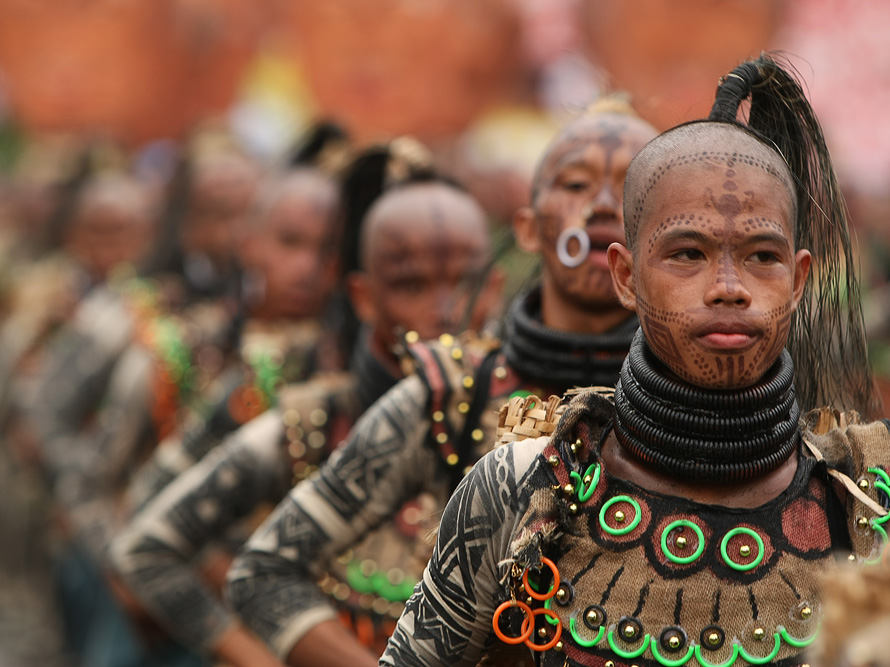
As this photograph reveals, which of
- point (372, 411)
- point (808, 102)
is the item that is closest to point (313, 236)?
point (372, 411)

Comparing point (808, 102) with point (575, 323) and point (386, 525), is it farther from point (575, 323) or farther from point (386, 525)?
point (386, 525)

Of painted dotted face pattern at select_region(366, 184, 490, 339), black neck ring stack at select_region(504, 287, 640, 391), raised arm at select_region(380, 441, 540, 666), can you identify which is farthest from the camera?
painted dotted face pattern at select_region(366, 184, 490, 339)

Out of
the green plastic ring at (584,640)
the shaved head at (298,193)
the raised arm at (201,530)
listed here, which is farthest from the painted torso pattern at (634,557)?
the shaved head at (298,193)

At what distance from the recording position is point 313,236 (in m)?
6.54

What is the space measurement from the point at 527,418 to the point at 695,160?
2.19 feet

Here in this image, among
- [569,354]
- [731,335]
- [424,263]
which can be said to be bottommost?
[731,335]

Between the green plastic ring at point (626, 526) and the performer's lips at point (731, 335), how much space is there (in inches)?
13.5

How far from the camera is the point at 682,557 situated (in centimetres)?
262

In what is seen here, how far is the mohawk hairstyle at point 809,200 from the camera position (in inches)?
114

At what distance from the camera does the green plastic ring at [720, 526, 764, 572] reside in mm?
2602

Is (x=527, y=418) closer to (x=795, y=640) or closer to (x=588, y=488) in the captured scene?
(x=588, y=488)

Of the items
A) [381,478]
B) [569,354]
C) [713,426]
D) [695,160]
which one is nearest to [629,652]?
[713,426]

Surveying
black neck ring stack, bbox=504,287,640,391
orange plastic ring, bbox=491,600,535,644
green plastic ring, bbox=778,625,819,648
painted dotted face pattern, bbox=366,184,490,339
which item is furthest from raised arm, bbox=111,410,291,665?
green plastic ring, bbox=778,625,819,648

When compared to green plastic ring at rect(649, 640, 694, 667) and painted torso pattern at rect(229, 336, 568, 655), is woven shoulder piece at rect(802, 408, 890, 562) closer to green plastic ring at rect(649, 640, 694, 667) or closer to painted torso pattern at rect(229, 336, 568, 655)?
green plastic ring at rect(649, 640, 694, 667)
